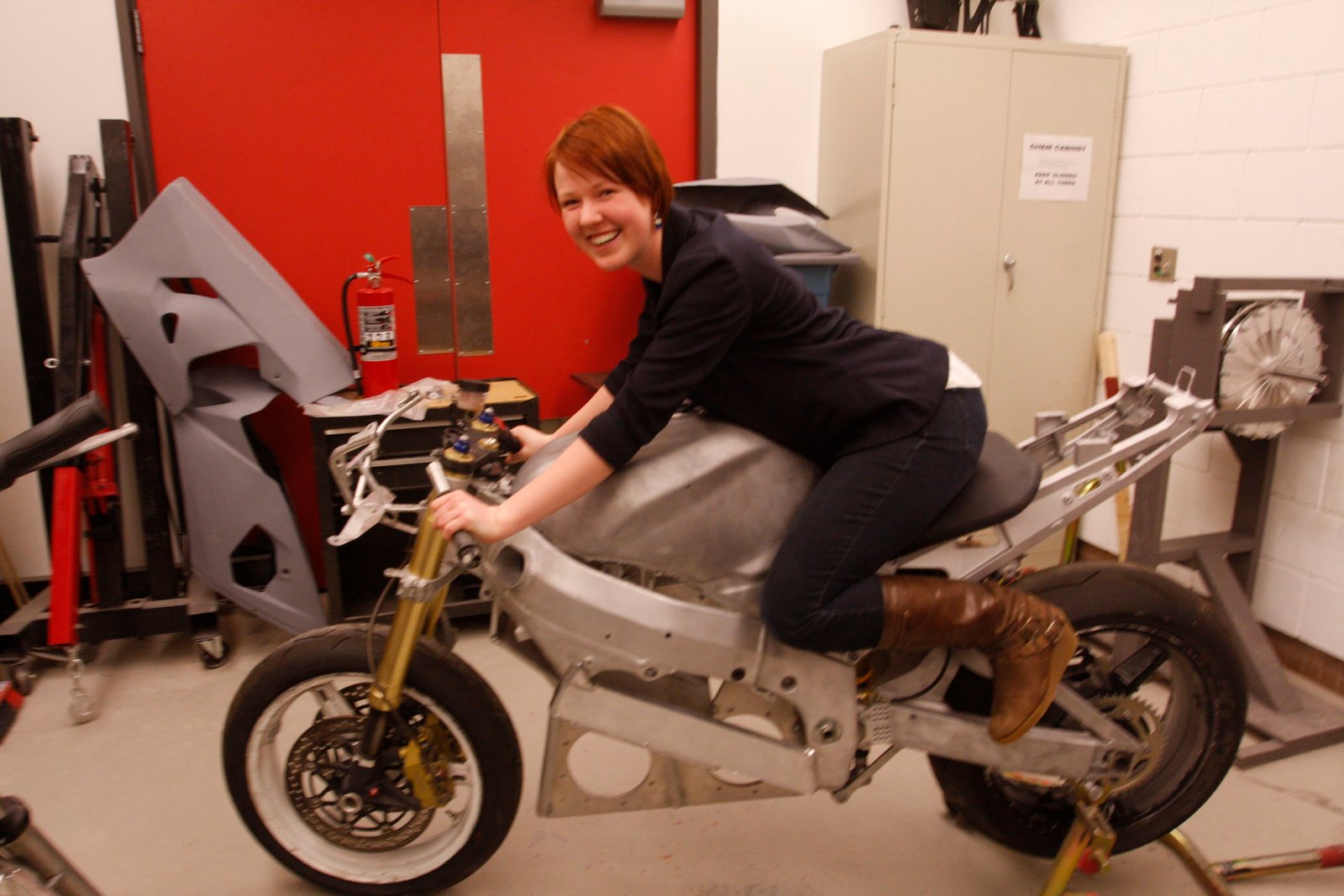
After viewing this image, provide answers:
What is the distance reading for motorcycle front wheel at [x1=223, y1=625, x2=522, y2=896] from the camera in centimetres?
167

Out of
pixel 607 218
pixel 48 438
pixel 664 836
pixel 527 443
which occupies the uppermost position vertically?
pixel 607 218

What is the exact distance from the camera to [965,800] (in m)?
1.88

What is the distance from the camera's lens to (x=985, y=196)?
306cm

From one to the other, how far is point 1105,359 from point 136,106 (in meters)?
3.18

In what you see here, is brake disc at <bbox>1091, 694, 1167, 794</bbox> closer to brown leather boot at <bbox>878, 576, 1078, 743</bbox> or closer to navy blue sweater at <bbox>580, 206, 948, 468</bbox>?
brown leather boot at <bbox>878, 576, 1078, 743</bbox>

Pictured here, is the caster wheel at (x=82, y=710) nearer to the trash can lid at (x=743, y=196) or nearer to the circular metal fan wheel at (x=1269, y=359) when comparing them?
the trash can lid at (x=743, y=196)

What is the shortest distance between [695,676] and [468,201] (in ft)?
6.66

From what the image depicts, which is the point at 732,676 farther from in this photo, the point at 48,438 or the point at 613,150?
the point at 48,438

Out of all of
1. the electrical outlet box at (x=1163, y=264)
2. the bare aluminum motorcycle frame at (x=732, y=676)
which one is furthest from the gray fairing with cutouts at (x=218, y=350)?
the electrical outlet box at (x=1163, y=264)

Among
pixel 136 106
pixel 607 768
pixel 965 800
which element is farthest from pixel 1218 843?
pixel 136 106

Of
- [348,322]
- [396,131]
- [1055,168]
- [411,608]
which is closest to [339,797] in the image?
[411,608]

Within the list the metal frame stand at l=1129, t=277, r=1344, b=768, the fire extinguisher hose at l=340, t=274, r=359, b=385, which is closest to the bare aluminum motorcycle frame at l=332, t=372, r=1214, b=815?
the metal frame stand at l=1129, t=277, r=1344, b=768

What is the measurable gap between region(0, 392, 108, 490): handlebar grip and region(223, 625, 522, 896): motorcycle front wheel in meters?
0.66

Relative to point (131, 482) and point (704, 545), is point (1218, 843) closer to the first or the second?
point (704, 545)
